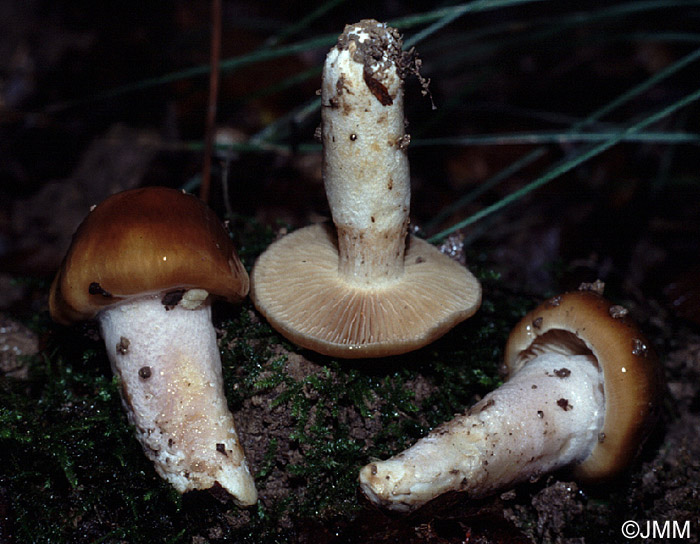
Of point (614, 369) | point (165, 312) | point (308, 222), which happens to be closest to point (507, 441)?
point (614, 369)

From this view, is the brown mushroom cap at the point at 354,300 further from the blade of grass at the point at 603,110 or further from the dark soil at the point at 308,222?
the blade of grass at the point at 603,110

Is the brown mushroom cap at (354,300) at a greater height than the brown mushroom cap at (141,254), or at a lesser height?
lesser

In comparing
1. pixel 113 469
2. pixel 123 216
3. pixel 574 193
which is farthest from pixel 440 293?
pixel 574 193

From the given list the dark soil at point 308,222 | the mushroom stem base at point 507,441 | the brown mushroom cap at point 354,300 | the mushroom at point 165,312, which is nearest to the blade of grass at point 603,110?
the dark soil at point 308,222

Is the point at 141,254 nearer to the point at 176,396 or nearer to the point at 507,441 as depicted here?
the point at 176,396

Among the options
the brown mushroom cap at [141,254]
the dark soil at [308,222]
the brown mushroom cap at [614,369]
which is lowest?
the dark soil at [308,222]
